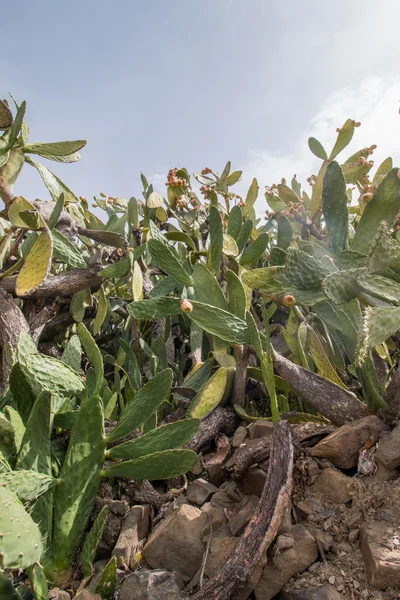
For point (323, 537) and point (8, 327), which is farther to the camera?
point (8, 327)

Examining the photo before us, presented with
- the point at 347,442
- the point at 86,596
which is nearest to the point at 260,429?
the point at 347,442

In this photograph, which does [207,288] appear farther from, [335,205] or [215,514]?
[215,514]

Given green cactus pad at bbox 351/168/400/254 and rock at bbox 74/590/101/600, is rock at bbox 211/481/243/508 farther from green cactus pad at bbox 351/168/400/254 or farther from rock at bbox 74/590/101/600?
green cactus pad at bbox 351/168/400/254

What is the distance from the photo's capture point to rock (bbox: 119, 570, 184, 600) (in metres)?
1.11

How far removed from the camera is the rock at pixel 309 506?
127cm

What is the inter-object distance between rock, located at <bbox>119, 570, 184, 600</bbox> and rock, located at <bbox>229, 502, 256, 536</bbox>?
218 mm

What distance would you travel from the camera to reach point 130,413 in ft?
4.83

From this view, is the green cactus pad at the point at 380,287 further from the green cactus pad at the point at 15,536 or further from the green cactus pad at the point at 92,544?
the green cactus pad at the point at 15,536

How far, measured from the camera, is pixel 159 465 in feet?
4.46

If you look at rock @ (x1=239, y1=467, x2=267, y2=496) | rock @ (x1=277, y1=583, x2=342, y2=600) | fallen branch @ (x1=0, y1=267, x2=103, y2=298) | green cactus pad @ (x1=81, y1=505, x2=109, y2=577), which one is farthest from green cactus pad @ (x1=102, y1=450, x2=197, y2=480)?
fallen branch @ (x1=0, y1=267, x2=103, y2=298)

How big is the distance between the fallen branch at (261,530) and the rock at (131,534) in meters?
0.37

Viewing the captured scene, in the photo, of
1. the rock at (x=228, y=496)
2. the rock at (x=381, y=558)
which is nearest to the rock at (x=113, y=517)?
the rock at (x=228, y=496)

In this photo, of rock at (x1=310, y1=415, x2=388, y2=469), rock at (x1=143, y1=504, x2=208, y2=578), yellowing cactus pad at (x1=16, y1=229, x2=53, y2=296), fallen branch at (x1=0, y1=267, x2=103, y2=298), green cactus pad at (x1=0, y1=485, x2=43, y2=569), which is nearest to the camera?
green cactus pad at (x1=0, y1=485, x2=43, y2=569)

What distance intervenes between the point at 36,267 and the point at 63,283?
17.1 inches
